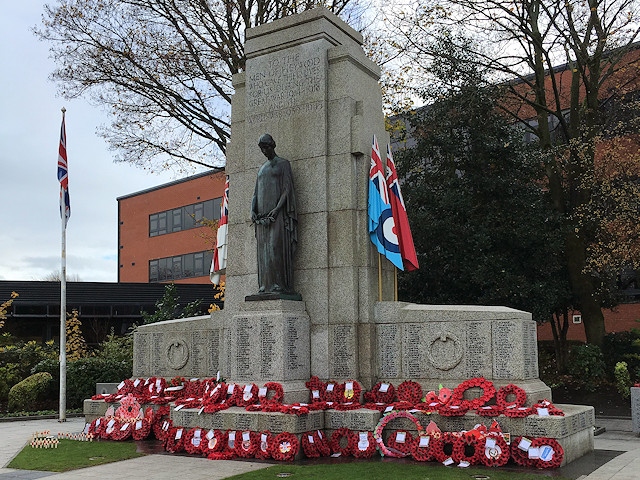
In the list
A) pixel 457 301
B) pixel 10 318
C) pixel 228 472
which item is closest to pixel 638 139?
pixel 457 301

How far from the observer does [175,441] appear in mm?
10961

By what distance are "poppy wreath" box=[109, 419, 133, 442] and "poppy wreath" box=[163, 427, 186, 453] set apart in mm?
1541

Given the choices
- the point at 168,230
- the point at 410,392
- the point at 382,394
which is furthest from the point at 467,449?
the point at 168,230

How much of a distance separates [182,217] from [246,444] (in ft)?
136

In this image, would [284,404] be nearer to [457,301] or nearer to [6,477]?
[6,477]

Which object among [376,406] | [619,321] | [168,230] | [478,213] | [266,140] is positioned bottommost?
[376,406]

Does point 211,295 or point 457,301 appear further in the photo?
point 211,295

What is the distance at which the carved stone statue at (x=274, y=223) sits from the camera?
38.4 ft

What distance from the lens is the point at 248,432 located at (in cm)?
1034

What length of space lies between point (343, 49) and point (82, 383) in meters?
12.3

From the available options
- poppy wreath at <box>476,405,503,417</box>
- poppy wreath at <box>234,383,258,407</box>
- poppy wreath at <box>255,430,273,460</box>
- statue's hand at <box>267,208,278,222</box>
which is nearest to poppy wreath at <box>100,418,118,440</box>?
poppy wreath at <box>234,383,258,407</box>

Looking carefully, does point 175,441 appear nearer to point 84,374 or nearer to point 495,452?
point 495,452

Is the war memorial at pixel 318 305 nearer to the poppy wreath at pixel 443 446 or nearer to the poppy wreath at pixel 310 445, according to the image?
the poppy wreath at pixel 310 445

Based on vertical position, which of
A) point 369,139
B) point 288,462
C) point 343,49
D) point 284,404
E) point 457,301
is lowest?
point 288,462
